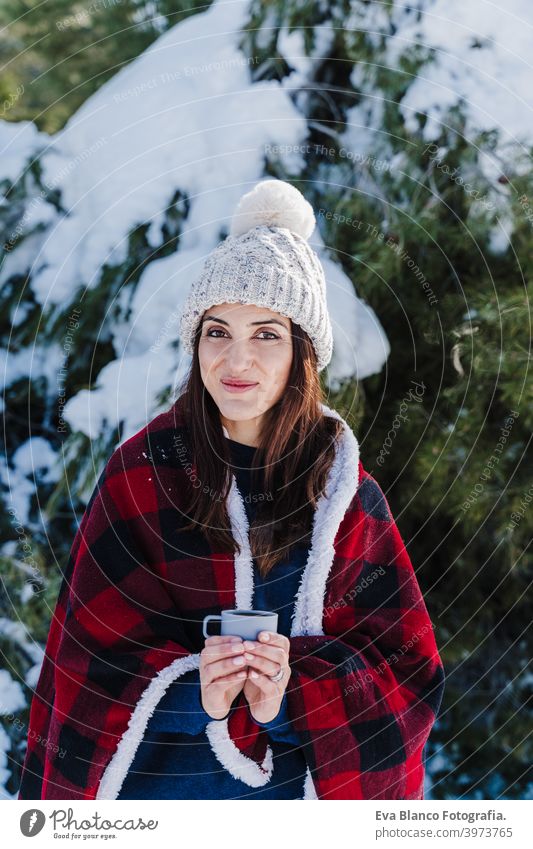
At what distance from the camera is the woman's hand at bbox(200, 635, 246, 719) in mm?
998

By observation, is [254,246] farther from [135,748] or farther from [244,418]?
[135,748]

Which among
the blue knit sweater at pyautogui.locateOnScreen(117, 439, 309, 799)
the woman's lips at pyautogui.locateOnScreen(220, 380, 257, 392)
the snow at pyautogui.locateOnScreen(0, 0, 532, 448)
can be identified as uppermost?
the snow at pyautogui.locateOnScreen(0, 0, 532, 448)

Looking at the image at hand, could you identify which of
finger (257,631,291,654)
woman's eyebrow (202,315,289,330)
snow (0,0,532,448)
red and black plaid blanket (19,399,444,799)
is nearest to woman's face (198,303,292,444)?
woman's eyebrow (202,315,289,330)

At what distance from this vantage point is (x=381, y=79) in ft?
5.02

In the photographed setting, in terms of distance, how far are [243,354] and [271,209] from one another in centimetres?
20

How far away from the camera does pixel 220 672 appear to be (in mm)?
1005

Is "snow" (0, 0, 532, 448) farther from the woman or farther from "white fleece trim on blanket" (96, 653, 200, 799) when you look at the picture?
"white fleece trim on blanket" (96, 653, 200, 799)

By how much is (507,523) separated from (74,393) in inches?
33.0

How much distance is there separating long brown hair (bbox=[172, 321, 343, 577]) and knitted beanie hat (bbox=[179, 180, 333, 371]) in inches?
1.3

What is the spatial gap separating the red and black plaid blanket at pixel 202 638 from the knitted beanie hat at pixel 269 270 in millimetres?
173

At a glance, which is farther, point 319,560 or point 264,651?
point 319,560

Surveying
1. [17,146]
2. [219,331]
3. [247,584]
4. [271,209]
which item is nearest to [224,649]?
[247,584]

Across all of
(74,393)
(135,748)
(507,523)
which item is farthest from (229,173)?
(135,748)

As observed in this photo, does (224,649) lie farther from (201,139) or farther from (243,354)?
(201,139)
